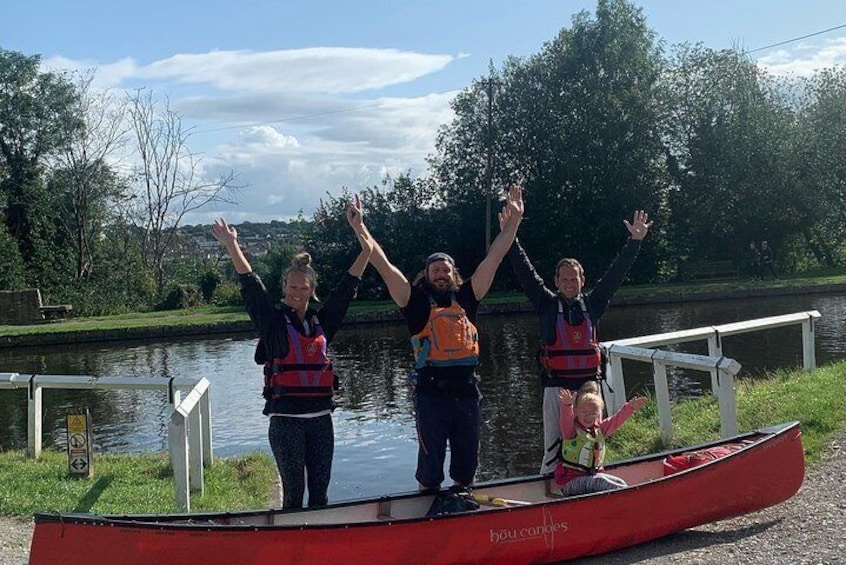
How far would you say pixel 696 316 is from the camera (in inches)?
973

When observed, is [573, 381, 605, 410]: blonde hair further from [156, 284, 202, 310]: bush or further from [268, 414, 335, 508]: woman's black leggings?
[156, 284, 202, 310]: bush

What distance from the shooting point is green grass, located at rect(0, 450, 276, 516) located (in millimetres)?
7324

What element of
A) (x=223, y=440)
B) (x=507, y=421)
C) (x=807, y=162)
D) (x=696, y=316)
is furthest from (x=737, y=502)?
(x=807, y=162)

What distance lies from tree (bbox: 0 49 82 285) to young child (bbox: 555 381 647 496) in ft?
111

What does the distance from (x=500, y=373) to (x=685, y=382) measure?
3.62m

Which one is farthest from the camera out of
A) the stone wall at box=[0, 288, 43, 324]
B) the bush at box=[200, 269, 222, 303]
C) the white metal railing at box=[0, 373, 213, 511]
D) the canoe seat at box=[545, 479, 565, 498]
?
the bush at box=[200, 269, 222, 303]

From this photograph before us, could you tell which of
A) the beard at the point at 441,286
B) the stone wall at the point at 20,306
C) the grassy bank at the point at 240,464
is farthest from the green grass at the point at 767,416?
the stone wall at the point at 20,306

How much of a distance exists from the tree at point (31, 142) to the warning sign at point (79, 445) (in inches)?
1183

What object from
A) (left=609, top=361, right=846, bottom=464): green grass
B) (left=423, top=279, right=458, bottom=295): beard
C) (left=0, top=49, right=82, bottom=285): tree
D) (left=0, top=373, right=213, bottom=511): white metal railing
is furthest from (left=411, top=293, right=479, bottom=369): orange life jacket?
(left=0, top=49, right=82, bottom=285): tree

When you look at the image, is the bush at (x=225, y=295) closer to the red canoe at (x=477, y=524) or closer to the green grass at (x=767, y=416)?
the green grass at (x=767, y=416)

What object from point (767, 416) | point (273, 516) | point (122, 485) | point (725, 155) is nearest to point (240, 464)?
point (122, 485)

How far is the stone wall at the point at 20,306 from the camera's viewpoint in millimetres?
31266

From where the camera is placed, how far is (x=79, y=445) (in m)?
8.45

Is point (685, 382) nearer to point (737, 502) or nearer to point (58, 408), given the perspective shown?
point (737, 502)
